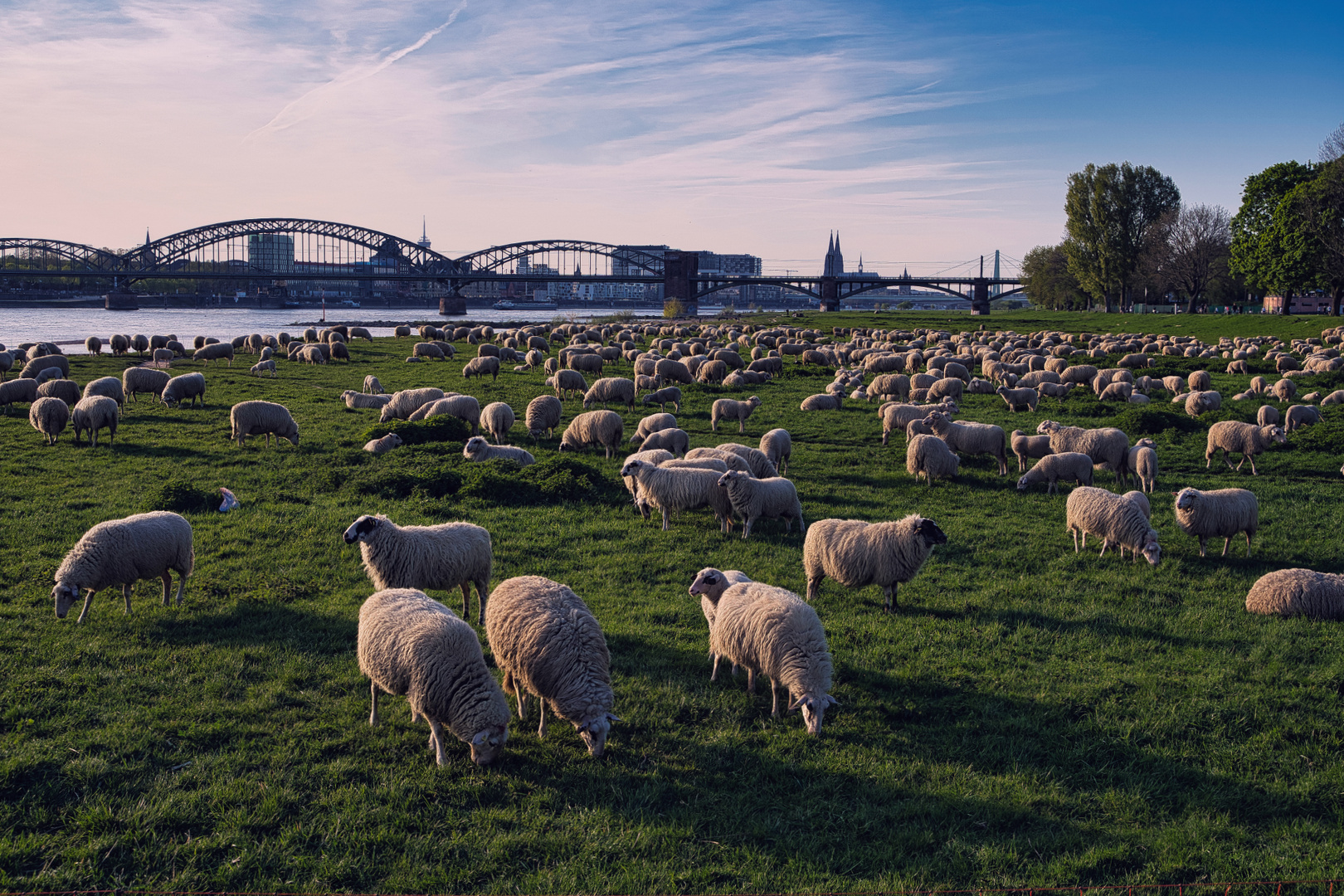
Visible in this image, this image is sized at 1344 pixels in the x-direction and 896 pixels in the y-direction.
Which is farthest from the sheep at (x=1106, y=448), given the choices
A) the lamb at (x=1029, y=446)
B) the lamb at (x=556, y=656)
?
the lamb at (x=556, y=656)

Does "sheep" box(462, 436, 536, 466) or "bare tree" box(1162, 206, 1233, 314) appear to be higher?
"bare tree" box(1162, 206, 1233, 314)

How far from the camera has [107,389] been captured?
78.9 feet

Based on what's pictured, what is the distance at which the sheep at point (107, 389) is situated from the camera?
77.6 ft

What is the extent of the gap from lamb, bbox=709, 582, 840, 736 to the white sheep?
3.34 m

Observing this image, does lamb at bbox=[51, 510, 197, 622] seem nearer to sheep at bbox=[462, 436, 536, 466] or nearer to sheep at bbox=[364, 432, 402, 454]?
sheep at bbox=[462, 436, 536, 466]

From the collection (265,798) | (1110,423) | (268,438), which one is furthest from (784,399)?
Answer: (265,798)

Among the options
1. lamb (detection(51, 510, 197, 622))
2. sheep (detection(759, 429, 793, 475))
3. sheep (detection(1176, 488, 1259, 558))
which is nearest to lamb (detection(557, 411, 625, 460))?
sheep (detection(759, 429, 793, 475))

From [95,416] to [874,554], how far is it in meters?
20.0

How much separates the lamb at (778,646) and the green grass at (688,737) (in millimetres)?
276

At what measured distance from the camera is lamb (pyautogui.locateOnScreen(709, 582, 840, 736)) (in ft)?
25.0

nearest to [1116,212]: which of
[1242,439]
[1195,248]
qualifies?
[1195,248]

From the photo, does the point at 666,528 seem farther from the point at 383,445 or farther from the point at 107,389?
the point at 107,389

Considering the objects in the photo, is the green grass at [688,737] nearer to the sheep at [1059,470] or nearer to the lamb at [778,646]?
the lamb at [778,646]

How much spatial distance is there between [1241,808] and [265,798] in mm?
7765
